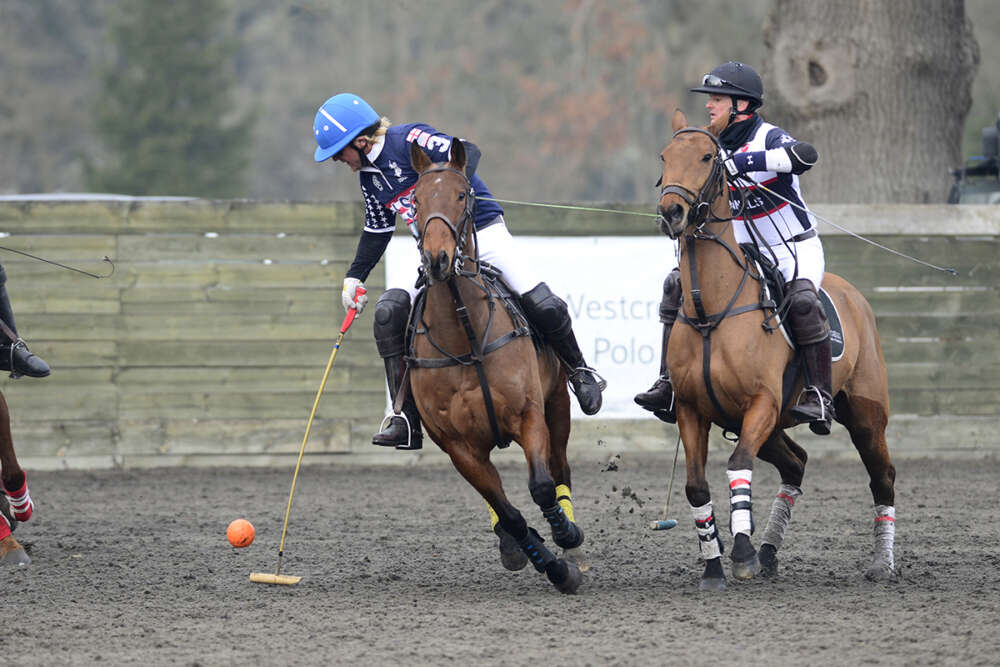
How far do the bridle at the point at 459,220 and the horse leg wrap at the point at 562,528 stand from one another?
4.44 feet

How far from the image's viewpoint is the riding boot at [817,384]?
662 centimetres

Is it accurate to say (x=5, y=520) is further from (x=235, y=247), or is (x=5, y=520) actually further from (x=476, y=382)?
(x=235, y=247)

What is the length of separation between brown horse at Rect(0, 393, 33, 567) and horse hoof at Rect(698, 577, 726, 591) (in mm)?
3899

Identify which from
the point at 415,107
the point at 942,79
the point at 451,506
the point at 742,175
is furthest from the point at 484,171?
the point at 742,175

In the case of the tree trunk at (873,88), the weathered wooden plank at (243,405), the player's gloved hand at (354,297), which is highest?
the tree trunk at (873,88)

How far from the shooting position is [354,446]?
11867mm

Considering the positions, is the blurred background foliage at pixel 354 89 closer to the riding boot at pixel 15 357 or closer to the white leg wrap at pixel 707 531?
the riding boot at pixel 15 357

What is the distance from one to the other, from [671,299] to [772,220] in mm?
716

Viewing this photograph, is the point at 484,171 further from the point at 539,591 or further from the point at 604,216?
the point at 539,591

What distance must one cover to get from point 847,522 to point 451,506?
2.92m

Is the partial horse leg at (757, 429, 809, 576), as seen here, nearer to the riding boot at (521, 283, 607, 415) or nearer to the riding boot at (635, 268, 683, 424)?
the riding boot at (635, 268, 683, 424)

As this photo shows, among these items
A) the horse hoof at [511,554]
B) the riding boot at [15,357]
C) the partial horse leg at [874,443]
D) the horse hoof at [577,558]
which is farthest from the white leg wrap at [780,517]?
the riding boot at [15,357]

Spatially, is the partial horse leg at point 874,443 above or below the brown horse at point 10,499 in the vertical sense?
above

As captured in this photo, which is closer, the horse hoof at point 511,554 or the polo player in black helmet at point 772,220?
the polo player in black helmet at point 772,220
